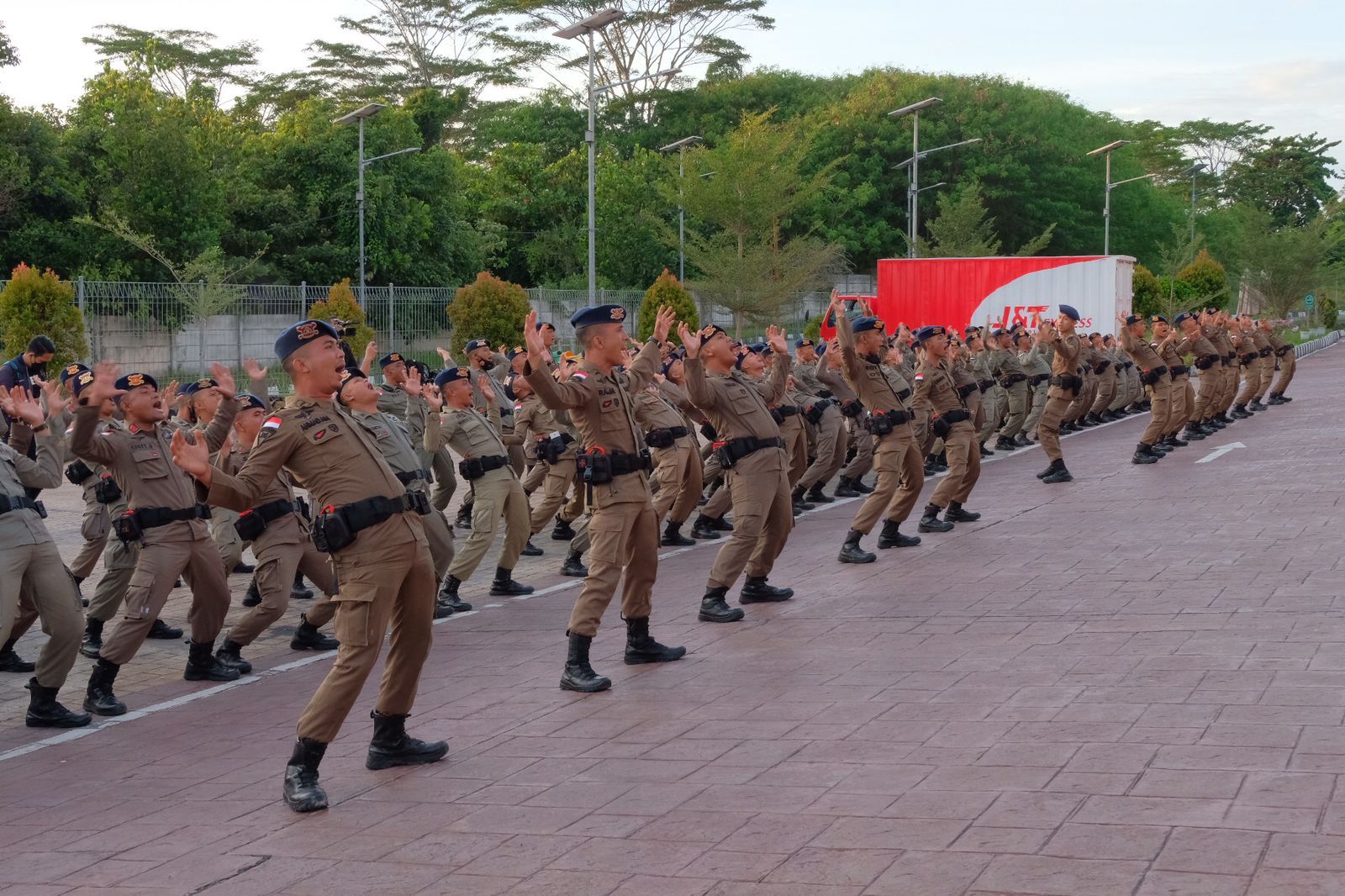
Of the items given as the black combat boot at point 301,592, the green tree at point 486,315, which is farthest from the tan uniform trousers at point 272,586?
the green tree at point 486,315

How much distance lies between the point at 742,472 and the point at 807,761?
3.63 m

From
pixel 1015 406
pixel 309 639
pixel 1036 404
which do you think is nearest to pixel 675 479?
pixel 309 639

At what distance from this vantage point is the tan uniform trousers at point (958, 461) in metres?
12.8

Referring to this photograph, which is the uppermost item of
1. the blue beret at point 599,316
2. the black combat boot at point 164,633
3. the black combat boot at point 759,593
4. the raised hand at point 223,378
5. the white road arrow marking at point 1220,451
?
the blue beret at point 599,316

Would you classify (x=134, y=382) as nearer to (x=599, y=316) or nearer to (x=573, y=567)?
(x=599, y=316)

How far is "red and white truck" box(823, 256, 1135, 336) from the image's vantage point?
94.2 feet

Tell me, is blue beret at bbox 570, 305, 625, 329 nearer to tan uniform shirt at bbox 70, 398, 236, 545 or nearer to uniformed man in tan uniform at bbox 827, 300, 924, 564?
tan uniform shirt at bbox 70, 398, 236, 545

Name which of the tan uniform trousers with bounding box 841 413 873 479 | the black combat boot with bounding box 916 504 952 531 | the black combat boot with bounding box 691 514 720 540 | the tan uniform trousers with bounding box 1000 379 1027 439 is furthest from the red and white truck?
the black combat boot with bounding box 691 514 720 540

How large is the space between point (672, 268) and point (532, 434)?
36.6 m

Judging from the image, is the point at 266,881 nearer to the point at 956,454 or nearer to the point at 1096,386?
the point at 956,454

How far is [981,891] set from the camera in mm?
4379

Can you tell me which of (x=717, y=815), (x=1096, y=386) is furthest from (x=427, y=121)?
(x=717, y=815)

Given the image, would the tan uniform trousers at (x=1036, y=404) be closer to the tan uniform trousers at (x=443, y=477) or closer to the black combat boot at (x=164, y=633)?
the tan uniform trousers at (x=443, y=477)

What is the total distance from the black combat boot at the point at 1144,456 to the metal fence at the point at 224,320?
974cm
